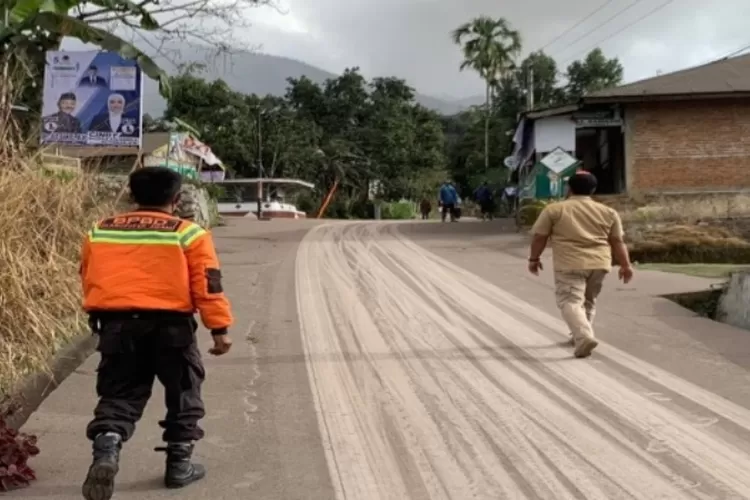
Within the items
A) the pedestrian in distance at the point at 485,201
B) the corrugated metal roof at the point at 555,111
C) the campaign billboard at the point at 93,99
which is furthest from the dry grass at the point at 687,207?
the pedestrian in distance at the point at 485,201

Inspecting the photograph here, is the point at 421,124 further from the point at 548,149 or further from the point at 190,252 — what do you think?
the point at 190,252

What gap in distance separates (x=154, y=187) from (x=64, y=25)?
788 centimetres

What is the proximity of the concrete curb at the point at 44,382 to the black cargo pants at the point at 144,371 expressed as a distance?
1084 mm

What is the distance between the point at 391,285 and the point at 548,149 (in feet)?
44.9

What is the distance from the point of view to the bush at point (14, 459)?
16.8ft

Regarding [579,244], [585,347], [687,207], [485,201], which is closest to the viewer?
[585,347]

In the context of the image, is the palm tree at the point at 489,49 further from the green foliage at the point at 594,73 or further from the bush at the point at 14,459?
the bush at the point at 14,459

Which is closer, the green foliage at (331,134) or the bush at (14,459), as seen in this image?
the bush at (14,459)

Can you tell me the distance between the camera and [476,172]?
68.5m

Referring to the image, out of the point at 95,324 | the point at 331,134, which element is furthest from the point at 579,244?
the point at 331,134

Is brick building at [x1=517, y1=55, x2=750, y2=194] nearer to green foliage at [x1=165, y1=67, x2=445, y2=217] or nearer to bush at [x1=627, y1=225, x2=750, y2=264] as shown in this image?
bush at [x1=627, y1=225, x2=750, y2=264]

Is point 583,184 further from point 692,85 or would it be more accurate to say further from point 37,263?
point 692,85

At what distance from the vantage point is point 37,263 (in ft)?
28.0

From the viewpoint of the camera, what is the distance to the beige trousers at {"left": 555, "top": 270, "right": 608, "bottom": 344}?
338 inches
